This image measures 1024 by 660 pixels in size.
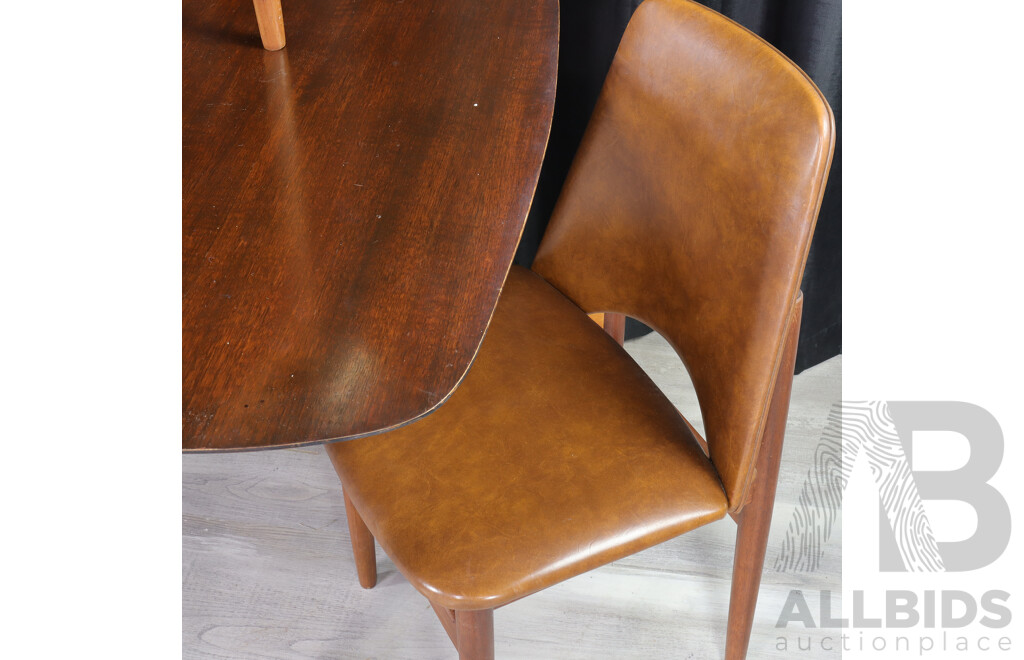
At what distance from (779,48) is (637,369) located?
2.28 ft

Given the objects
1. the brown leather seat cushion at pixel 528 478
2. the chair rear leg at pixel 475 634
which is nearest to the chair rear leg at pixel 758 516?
the brown leather seat cushion at pixel 528 478

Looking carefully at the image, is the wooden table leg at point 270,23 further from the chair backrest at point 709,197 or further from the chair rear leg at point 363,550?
the chair rear leg at point 363,550

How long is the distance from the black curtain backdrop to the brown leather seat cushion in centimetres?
56

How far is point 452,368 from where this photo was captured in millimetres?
620

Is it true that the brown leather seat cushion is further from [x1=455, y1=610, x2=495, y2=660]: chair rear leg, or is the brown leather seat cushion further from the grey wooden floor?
the grey wooden floor

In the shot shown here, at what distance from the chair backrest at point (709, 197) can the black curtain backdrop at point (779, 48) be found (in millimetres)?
437

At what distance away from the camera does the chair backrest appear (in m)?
0.74

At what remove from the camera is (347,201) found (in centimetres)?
77

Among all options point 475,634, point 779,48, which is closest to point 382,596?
point 475,634

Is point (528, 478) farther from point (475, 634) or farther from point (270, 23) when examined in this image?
point (270, 23)

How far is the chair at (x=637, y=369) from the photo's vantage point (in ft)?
2.52

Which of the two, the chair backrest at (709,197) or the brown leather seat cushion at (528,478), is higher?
the chair backrest at (709,197)

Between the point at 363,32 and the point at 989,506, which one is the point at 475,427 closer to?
the point at 363,32
